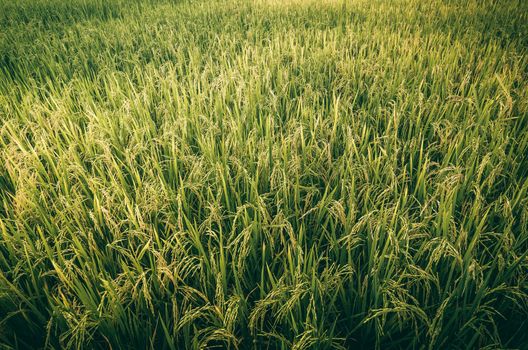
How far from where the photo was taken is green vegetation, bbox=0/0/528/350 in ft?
3.09

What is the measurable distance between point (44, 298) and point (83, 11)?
6.23m

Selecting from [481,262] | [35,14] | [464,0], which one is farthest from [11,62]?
[464,0]

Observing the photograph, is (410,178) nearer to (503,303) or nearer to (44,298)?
Answer: (503,303)

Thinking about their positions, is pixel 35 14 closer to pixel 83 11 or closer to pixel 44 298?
pixel 83 11

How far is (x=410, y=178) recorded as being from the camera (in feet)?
4.71

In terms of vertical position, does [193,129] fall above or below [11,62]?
below

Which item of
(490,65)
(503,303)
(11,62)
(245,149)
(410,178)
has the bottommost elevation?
(503,303)

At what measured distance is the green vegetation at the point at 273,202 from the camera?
943 millimetres

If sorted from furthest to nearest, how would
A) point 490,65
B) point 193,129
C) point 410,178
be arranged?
point 490,65 < point 193,129 < point 410,178

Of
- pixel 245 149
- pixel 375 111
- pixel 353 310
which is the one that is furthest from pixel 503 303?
pixel 375 111

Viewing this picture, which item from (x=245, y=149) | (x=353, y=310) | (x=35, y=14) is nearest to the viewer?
(x=353, y=310)

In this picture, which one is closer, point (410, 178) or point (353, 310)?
point (353, 310)

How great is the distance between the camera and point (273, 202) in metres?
1.38

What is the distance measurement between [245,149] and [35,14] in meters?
6.13
